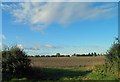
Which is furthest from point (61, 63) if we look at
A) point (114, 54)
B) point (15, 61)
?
point (15, 61)

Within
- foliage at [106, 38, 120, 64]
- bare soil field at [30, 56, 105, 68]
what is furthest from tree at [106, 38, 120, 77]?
bare soil field at [30, 56, 105, 68]

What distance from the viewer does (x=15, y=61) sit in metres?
28.4

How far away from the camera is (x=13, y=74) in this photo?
89.8 ft

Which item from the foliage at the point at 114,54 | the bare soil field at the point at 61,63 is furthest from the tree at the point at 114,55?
the bare soil field at the point at 61,63

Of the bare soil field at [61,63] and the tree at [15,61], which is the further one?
the bare soil field at [61,63]

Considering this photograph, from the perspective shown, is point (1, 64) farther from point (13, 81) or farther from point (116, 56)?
point (116, 56)

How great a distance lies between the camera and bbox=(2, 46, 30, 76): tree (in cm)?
2778

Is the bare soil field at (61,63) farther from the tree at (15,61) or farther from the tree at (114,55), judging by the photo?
the tree at (15,61)

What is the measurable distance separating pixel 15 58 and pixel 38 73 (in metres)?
3.00

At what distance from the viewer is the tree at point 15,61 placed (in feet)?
91.1

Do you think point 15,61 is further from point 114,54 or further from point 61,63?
point 61,63

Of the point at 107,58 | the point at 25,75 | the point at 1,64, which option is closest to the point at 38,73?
the point at 25,75

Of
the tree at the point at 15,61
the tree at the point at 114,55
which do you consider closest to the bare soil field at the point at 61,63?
the tree at the point at 114,55

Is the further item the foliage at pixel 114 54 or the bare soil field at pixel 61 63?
the bare soil field at pixel 61 63
